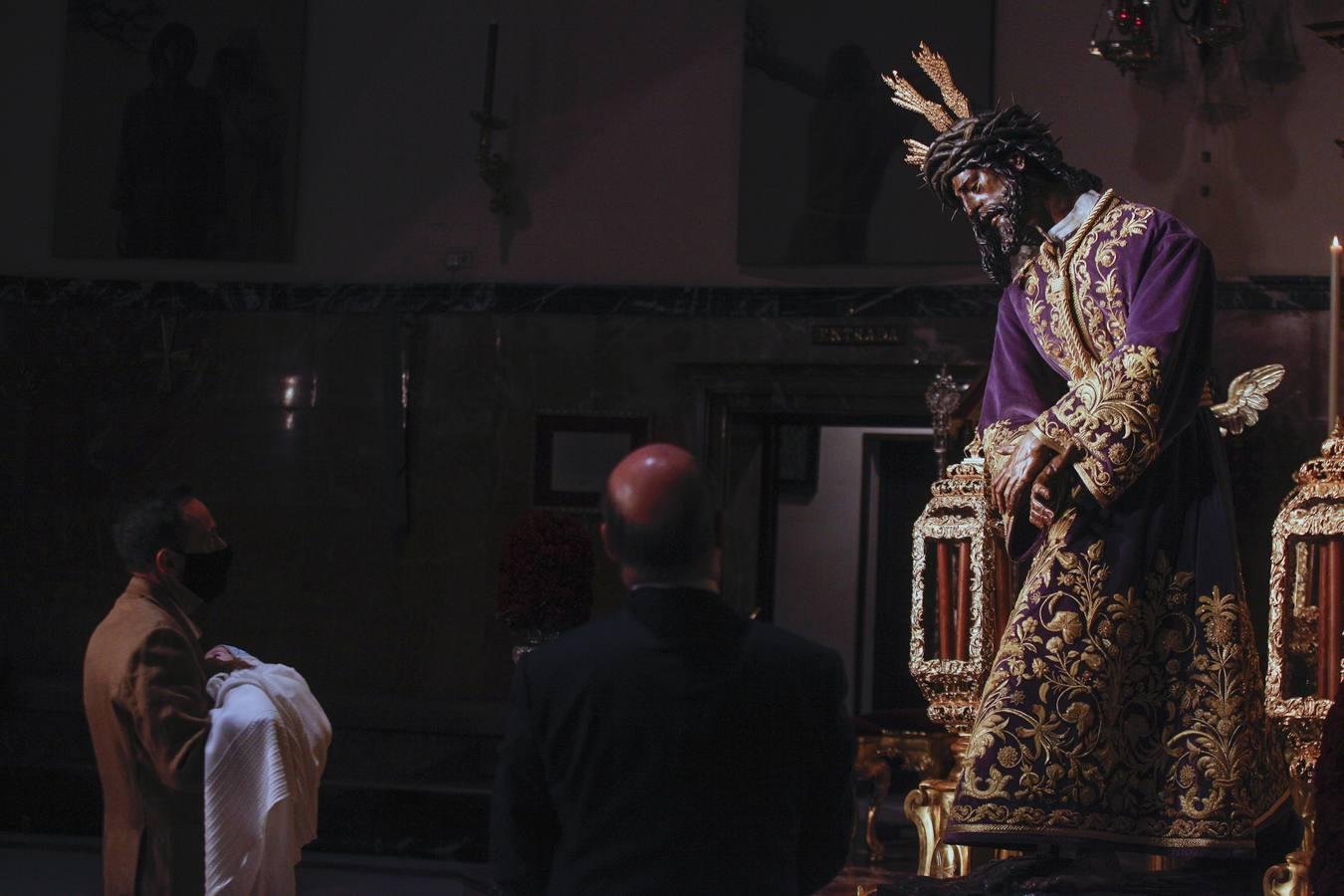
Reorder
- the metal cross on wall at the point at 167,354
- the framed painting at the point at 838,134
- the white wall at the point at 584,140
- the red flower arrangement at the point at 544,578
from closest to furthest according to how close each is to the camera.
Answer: the red flower arrangement at the point at 544,578
the white wall at the point at 584,140
the framed painting at the point at 838,134
the metal cross on wall at the point at 167,354

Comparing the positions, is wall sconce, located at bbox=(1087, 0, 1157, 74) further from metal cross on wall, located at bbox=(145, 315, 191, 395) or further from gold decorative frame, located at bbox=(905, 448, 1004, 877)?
metal cross on wall, located at bbox=(145, 315, 191, 395)

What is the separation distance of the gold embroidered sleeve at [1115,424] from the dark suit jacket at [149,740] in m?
1.83

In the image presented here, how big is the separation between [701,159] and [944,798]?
14.3ft

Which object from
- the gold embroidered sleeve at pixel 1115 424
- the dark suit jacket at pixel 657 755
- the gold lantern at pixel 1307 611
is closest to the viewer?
the dark suit jacket at pixel 657 755

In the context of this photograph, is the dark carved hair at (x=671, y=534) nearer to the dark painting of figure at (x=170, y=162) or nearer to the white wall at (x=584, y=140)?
the white wall at (x=584, y=140)

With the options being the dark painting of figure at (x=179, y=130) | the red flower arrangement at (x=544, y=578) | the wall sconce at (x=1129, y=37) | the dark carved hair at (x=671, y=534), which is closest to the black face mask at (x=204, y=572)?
the red flower arrangement at (x=544, y=578)

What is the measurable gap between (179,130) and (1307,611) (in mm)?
6355

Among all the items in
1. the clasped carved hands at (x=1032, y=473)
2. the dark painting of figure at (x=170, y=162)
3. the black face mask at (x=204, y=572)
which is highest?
the dark painting of figure at (x=170, y=162)

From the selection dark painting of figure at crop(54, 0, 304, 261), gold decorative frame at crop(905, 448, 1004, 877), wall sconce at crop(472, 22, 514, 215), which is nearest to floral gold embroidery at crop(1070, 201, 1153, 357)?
gold decorative frame at crop(905, 448, 1004, 877)

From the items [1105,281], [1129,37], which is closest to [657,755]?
[1105,281]

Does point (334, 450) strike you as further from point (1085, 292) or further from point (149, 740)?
point (1085, 292)

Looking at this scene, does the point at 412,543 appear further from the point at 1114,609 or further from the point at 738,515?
the point at 1114,609

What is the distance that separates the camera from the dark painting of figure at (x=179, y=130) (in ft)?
26.7

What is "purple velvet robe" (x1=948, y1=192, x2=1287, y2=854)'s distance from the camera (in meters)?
2.96
